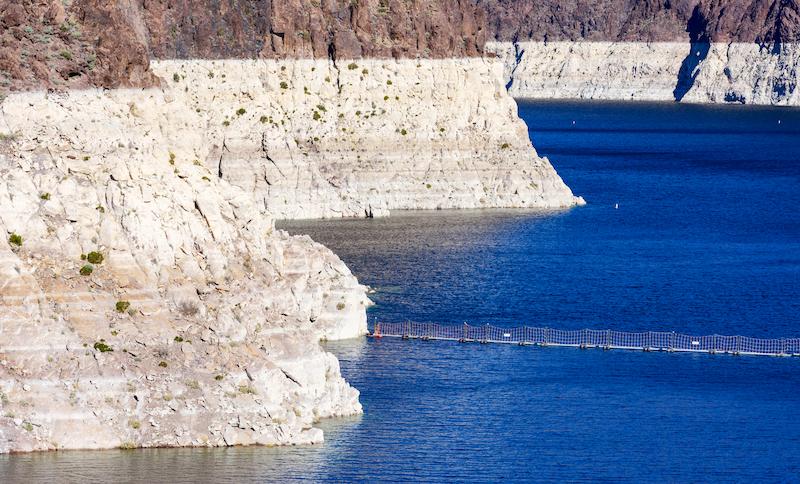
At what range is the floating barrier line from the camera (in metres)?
112

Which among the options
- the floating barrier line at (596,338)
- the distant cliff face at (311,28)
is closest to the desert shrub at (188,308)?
the floating barrier line at (596,338)

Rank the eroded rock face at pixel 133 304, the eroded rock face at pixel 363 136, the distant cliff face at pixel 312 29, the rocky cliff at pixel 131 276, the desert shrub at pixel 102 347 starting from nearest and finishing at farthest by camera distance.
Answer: the eroded rock face at pixel 133 304, the rocky cliff at pixel 131 276, the desert shrub at pixel 102 347, the eroded rock face at pixel 363 136, the distant cliff face at pixel 312 29

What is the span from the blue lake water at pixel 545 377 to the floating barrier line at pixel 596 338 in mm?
2096

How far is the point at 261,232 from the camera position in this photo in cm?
9238

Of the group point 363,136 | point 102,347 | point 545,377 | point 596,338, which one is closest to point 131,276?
point 102,347

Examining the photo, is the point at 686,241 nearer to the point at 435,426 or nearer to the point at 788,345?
the point at 788,345

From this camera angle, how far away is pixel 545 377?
10175 cm

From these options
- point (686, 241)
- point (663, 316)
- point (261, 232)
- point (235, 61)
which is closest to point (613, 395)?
point (261, 232)

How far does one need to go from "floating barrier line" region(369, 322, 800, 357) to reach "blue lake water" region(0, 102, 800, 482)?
6.88 feet

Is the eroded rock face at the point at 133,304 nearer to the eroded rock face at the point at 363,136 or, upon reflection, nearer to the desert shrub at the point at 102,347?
the desert shrub at the point at 102,347

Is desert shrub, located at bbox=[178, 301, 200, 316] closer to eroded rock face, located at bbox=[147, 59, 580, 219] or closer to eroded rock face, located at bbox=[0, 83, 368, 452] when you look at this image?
eroded rock face, located at bbox=[0, 83, 368, 452]

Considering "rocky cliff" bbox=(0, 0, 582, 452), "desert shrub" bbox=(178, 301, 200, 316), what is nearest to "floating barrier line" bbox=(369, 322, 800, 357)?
"rocky cliff" bbox=(0, 0, 582, 452)

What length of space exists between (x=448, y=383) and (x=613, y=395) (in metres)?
7.69

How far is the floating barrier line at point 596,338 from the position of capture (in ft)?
366
